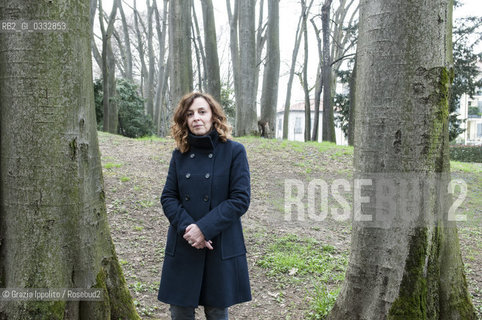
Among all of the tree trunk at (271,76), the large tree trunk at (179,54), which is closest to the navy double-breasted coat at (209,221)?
the large tree trunk at (179,54)

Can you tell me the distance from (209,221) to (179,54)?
1085cm

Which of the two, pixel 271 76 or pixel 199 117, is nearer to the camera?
pixel 199 117

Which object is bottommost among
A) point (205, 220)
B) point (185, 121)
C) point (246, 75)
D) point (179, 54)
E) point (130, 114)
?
point (205, 220)

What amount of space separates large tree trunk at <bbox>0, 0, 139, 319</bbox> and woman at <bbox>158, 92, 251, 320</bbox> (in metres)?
0.60

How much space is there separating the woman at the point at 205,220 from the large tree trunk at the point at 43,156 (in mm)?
601

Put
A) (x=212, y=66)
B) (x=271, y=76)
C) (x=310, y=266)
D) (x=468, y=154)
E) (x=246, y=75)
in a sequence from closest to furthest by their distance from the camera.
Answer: (x=310, y=266)
(x=212, y=66)
(x=246, y=75)
(x=271, y=76)
(x=468, y=154)

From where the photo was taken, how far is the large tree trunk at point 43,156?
7.72 feet

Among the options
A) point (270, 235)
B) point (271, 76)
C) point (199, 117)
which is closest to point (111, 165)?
point (270, 235)

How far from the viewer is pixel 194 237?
2527 mm

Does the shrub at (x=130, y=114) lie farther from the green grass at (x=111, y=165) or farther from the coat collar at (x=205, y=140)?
the coat collar at (x=205, y=140)

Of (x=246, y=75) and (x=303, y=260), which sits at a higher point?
(x=246, y=75)

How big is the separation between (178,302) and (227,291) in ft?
1.09
